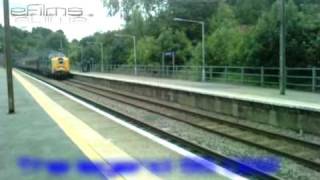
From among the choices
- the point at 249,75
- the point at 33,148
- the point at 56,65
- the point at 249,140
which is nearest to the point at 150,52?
the point at 56,65

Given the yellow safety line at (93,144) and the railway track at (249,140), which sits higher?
the yellow safety line at (93,144)

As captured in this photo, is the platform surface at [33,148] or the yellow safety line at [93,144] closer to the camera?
the platform surface at [33,148]

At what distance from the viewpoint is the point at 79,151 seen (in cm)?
1167

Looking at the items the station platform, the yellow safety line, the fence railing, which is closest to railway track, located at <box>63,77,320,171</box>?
the station platform

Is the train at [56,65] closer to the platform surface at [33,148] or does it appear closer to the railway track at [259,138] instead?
the railway track at [259,138]

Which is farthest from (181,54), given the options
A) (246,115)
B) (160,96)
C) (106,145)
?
(106,145)

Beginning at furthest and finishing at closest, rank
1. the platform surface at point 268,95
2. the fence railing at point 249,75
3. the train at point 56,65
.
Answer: the train at point 56,65 → the fence railing at point 249,75 → the platform surface at point 268,95

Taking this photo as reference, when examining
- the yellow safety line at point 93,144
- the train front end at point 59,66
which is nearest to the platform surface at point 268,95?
the yellow safety line at point 93,144

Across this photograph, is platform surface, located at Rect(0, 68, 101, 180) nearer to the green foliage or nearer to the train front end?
the train front end

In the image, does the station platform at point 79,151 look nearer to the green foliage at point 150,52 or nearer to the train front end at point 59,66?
the train front end at point 59,66

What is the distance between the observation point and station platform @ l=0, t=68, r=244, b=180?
9484 millimetres

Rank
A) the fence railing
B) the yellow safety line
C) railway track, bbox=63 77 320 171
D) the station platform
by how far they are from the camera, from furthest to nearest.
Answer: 1. the fence railing
2. railway track, bbox=63 77 320 171
3. the yellow safety line
4. the station platform

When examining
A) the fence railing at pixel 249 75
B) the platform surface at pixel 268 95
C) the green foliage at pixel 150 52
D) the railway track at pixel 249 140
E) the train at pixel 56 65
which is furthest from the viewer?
the green foliage at pixel 150 52

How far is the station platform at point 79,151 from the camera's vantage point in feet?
31.1
